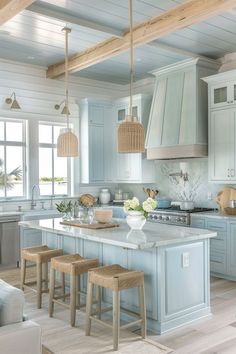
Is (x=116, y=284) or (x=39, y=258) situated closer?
(x=116, y=284)

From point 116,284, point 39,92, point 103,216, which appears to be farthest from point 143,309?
point 39,92

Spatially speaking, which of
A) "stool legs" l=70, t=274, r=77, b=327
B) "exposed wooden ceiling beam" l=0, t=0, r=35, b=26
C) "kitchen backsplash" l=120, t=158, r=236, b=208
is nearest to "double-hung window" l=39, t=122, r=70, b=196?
"kitchen backsplash" l=120, t=158, r=236, b=208

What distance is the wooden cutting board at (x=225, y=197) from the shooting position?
5.87 meters

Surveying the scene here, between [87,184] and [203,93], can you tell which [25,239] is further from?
[203,93]

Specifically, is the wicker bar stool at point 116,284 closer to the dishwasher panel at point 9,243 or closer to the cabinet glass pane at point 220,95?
the dishwasher panel at point 9,243

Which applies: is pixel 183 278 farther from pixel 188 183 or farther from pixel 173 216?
pixel 188 183

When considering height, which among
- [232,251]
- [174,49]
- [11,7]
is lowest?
[232,251]

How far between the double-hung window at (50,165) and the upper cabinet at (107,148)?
0.39 meters

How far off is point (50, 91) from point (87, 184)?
75.3 inches

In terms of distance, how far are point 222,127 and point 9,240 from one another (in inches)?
144

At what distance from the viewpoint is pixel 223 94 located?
5828mm

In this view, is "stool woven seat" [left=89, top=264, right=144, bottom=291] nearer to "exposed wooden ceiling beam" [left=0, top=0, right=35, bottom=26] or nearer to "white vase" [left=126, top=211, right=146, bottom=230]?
"white vase" [left=126, top=211, right=146, bottom=230]

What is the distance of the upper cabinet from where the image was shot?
7.27 m

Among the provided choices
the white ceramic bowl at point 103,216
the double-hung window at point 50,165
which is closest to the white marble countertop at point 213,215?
the white ceramic bowl at point 103,216
